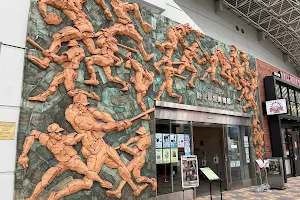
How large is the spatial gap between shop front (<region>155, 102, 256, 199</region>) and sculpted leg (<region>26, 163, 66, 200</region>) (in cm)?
269

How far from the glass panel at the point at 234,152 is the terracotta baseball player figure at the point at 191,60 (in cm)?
265

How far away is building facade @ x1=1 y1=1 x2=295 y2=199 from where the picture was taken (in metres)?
4.40

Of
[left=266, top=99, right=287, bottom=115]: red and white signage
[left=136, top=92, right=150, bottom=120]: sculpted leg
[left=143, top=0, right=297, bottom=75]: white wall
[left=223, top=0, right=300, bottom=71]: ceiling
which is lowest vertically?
[left=136, top=92, right=150, bottom=120]: sculpted leg

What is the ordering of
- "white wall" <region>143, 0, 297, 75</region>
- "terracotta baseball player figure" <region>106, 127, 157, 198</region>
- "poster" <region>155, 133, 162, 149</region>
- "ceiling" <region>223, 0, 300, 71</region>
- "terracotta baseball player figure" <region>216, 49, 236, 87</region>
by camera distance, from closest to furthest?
"terracotta baseball player figure" <region>106, 127, 157, 198</region> < "poster" <region>155, 133, 162, 149</region> < "terracotta baseball player figure" <region>216, 49, 236, 87</region> < "white wall" <region>143, 0, 297, 75</region> < "ceiling" <region>223, 0, 300, 71</region>

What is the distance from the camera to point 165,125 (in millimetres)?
6770

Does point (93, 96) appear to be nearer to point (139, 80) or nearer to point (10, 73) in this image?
point (139, 80)

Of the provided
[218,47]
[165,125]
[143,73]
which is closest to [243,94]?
[218,47]

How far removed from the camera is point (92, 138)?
5.06 meters

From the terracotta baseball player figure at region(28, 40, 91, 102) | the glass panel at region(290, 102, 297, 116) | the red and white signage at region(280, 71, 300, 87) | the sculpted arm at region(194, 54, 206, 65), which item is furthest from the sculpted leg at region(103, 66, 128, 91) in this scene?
the glass panel at region(290, 102, 297, 116)

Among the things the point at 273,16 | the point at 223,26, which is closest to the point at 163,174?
the point at 223,26

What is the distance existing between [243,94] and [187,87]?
3.46 meters

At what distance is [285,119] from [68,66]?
1097 cm

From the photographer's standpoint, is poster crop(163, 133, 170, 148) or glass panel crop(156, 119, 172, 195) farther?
poster crop(163, 133, 170, 148)

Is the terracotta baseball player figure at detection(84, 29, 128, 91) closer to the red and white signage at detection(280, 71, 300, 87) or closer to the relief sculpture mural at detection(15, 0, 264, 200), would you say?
the relief sculpture mural at detection(15, 0, 264, 200)
